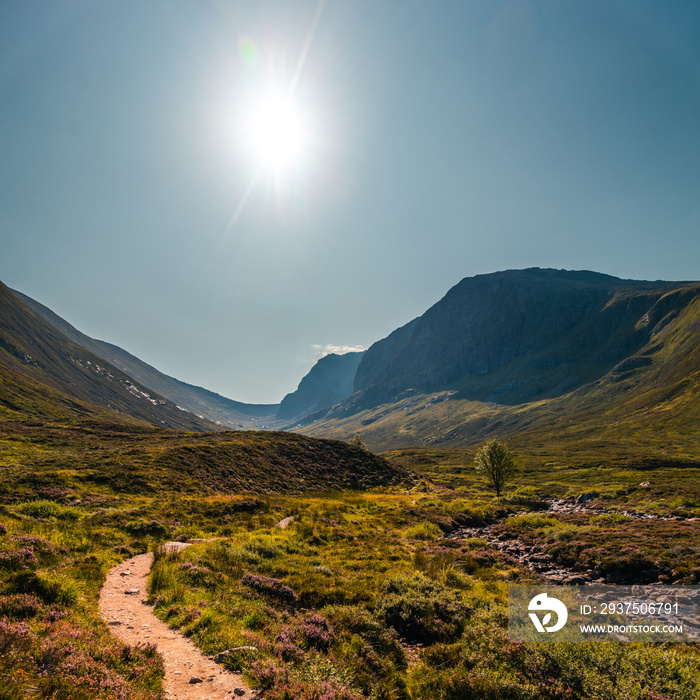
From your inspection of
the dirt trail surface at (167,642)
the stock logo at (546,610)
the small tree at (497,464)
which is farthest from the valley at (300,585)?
the small tree at (497,464)

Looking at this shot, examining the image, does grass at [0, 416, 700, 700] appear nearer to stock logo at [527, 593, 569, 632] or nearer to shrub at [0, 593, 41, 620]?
shrub at [0, 593, 41, 620]

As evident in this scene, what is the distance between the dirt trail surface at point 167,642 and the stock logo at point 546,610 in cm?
1058

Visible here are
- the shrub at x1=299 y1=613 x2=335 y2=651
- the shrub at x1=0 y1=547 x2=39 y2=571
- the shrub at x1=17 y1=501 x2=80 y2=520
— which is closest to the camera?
the shrub at x1=299 y1=613 x2=335 y2=651

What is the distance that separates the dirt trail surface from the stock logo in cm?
1058

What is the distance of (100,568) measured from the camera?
13.6 metres

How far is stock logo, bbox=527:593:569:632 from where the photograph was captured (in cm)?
1185

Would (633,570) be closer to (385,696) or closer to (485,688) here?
(485,688)

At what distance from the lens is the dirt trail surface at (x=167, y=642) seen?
7.21 meters

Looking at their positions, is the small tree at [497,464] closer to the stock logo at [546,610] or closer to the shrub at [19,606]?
the stock logo at [546,610]

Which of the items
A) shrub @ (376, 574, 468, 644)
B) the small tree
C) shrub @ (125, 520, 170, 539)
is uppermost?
the small tree

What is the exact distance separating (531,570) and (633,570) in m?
5.30

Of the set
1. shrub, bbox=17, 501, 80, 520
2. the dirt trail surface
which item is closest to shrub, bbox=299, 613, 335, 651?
the dirt trail surface

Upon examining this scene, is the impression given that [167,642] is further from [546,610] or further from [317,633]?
[546,610]

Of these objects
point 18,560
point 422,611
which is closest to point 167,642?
point 18,560
